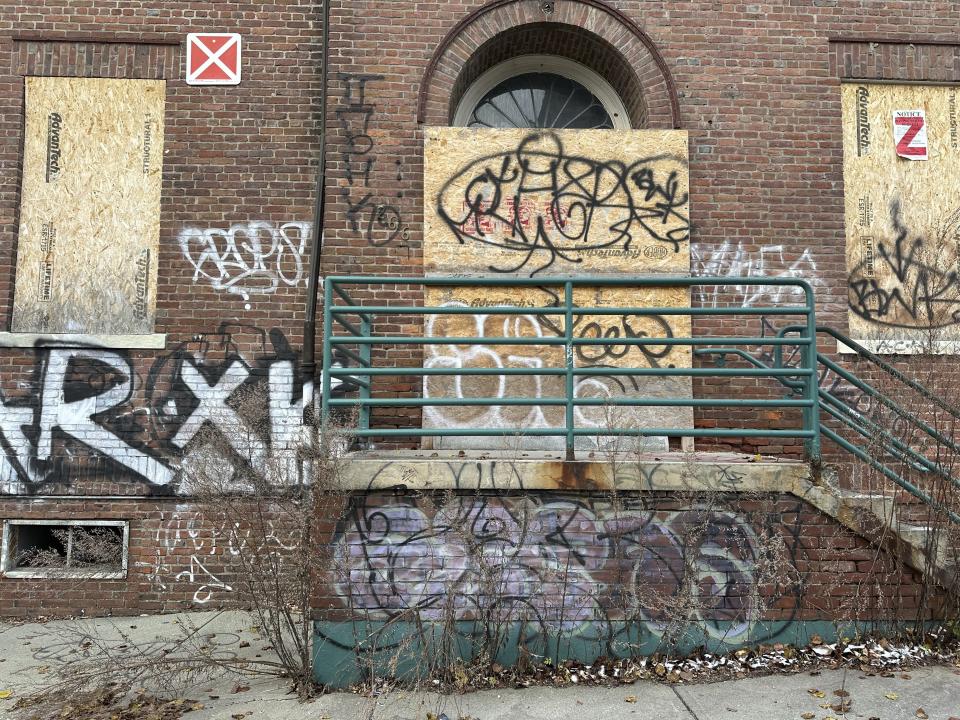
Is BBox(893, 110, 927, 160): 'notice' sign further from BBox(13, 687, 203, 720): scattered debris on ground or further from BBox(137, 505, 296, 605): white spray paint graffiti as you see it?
BBox(13, 687, 203, 720): scattered debris on ground

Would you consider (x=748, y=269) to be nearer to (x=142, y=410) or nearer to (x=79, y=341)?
(x=142, y=410)

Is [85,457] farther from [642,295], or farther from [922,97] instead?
[922,97]

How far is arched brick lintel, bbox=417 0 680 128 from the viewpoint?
6.57 m

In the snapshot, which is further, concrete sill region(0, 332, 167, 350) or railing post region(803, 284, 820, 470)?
concrete sill region(0, 332, 167, 350)

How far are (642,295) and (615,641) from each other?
2909 mm

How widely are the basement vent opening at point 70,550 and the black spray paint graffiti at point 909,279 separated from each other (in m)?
6.67

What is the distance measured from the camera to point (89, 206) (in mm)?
6641

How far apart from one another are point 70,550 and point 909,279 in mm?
7640

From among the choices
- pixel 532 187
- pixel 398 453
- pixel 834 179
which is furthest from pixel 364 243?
pixel 834 179

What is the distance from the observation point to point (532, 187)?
6.47 meters

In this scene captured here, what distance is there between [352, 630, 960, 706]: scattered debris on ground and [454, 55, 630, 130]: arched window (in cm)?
475

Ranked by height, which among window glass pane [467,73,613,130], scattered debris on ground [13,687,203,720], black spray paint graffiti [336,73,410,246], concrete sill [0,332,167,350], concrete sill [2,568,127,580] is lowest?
scattered debris on ground [13,687,203,720]

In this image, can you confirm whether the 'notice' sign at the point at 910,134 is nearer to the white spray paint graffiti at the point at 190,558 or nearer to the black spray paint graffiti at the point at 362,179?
the black spray paint graffiti at the point at 362,179

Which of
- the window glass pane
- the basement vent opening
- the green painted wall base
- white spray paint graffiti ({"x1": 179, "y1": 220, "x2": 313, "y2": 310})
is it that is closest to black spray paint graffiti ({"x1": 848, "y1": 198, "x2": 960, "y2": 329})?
the window glass pane
